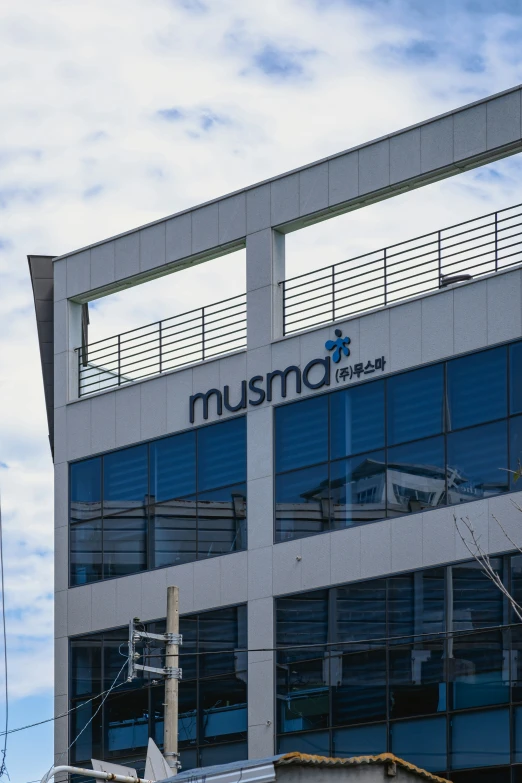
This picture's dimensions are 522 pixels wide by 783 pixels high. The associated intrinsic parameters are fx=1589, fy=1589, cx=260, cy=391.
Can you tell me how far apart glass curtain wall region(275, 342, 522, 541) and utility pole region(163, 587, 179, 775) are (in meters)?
5.02

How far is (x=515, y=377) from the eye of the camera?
2897 centimetres

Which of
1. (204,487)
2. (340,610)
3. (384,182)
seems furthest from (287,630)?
(384,182)

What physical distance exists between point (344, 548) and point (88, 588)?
7.05m

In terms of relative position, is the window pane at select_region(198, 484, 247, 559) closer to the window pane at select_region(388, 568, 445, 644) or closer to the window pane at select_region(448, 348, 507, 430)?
the window pane at select_region(388, 568, 445, 644)

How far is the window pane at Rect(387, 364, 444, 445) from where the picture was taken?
2998 centimetres

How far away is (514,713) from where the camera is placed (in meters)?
27.7

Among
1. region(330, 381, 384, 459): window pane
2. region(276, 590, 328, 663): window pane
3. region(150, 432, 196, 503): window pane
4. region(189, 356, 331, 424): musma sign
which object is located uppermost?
region(189, 356, 331, 424): musma sign

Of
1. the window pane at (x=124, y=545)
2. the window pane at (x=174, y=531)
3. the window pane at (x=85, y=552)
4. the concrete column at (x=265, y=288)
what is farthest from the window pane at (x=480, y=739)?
the window pane at (x=85, y=552)

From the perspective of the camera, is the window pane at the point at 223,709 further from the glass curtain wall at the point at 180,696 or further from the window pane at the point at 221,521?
the window pane at the point at 221,521

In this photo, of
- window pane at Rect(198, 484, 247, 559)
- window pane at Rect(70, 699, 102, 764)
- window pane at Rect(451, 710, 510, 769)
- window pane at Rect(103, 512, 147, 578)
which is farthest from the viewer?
window pane at Rect(103, 512, 147, 578)

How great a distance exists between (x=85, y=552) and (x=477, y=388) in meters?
10.5

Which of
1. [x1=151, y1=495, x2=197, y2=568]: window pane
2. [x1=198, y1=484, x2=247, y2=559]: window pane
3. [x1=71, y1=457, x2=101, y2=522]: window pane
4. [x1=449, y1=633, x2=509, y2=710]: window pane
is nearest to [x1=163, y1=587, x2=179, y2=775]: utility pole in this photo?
[x1=449, y1=633, x2=509, y2=710]: window pane

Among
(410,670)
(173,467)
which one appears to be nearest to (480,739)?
(410,670)

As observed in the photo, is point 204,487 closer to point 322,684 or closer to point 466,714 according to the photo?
point 322,684
